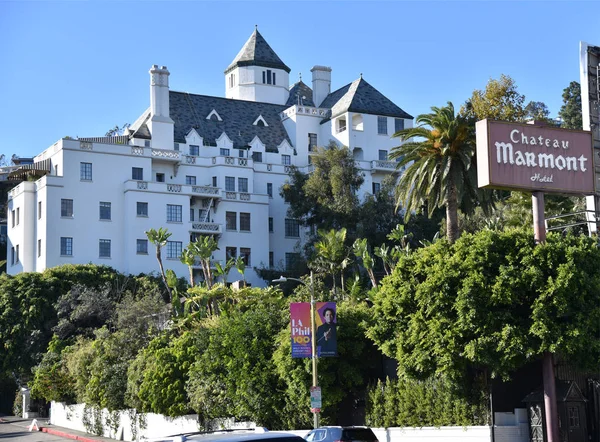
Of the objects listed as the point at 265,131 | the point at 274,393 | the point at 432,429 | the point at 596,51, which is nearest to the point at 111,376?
the point at 274,393

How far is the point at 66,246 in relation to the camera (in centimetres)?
8462

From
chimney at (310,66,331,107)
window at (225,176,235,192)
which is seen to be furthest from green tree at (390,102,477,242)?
chimney at (310,66,331,107)

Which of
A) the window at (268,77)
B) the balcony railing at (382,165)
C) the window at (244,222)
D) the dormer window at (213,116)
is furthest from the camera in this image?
the window at (268,77)

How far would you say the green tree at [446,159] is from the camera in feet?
159

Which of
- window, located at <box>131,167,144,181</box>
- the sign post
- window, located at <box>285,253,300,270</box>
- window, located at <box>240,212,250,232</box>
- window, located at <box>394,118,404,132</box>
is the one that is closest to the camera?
the sign post

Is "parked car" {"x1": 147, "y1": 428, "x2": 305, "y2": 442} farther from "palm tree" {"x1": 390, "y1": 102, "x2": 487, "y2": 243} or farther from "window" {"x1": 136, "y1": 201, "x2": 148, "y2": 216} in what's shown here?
"window" {"x1": 136, "y1": 201, "x2": 148, "y2": 216}

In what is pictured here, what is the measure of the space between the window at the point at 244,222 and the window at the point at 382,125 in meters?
18.0

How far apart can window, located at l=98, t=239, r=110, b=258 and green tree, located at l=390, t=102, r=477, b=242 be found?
42701mm

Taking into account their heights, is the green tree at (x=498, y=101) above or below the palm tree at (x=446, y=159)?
above

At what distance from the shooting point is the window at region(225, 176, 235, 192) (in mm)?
95250

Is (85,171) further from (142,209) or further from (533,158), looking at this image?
(533,158)

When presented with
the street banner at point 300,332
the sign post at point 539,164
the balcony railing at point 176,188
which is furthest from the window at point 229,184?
the sign post at point 539,164

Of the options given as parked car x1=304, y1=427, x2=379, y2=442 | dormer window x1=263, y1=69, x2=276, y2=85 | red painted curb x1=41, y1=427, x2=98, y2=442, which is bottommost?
red painted curb x1=41, y1=427, x2=98, y2=442

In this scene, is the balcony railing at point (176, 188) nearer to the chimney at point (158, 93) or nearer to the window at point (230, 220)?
the window at point (230, 220)
